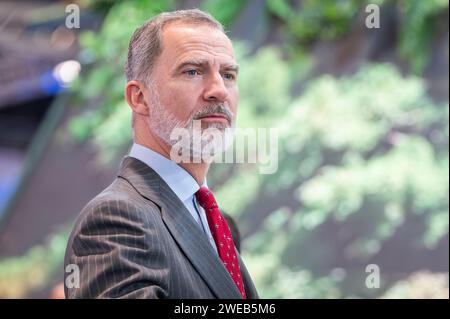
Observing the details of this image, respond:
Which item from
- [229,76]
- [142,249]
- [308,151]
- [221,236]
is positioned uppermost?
[308,151]

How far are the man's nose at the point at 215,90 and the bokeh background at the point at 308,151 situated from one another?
239 cm

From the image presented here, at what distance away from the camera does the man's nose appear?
162 cm

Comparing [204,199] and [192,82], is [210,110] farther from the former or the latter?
[204,199]

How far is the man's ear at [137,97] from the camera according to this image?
172 centimetres

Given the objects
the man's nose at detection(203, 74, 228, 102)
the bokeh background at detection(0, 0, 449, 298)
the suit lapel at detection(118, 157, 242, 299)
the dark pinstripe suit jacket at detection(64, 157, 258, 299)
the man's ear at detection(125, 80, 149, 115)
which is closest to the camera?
the dark pinstripe suit jacket at detection(64, 157, 258, 299)

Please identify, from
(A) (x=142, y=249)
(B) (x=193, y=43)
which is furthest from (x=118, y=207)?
(B) (x=193, y=43)

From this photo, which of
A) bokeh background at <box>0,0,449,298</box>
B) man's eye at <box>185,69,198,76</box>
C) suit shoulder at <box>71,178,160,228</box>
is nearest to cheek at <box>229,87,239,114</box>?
man's eye at <box>185,69,198,76</box>

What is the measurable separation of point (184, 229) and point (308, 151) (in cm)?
260

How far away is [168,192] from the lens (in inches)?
63.0

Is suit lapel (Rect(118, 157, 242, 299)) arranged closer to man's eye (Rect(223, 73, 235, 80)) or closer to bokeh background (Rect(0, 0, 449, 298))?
man's eye (Rect(223, 73, 235, 80))

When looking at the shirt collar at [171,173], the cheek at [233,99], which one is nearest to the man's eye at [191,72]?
the cheek at [233,99]

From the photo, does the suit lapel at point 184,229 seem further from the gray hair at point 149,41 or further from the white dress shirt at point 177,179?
the gray hair at point 149,41

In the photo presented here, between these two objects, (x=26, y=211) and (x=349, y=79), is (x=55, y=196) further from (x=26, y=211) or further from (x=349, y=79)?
(x=349, y=79)
